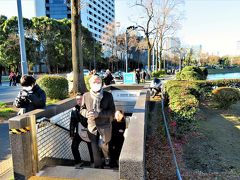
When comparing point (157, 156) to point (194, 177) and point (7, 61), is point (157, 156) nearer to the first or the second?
point (194, 177)

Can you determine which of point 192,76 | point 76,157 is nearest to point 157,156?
point 76,157

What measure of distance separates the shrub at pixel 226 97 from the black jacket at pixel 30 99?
9694 mm

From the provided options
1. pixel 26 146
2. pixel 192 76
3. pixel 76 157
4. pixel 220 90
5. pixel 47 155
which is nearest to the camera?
pixel 26 146

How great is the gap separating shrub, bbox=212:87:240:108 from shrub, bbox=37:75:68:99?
25.9 feet

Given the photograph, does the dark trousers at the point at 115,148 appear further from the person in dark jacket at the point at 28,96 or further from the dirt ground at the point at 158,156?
the person in dark jacket at the point at 28,96

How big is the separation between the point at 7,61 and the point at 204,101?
33.8 m

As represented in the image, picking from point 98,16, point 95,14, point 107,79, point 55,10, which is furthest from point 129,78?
point 98,16

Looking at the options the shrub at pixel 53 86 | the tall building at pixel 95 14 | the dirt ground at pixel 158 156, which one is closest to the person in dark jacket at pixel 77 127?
the dirt ground at pixel 158 156

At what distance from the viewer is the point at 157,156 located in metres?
6.07

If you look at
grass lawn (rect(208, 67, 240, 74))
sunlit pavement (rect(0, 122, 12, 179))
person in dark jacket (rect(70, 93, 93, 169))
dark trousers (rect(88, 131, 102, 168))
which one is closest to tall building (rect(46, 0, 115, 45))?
grass lawn (rect(208, 67, 240, 74))

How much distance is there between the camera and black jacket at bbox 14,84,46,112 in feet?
15.5

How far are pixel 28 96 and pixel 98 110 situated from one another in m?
1.58

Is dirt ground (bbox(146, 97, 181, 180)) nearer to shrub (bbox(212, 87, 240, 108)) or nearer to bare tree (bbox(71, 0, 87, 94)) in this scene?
shrub (bbox(212, 87, 240, 108))

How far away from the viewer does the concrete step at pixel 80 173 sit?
374 centimetres
